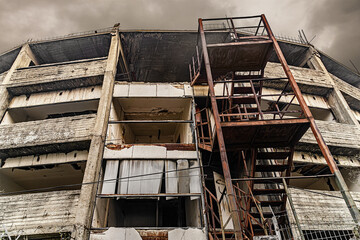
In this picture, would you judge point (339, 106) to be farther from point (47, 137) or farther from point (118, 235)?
point (47, 137)

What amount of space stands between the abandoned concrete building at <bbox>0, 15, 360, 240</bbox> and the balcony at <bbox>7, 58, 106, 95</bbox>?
0.07 m

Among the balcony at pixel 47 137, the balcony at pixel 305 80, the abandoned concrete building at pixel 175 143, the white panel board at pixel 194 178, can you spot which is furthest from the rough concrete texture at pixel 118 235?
the balcony at pixel 305 80

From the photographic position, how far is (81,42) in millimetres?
14219

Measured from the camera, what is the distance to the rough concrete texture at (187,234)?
7.45 metres

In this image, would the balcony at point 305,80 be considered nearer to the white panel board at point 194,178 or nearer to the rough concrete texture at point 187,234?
the white panel board at point 194,178

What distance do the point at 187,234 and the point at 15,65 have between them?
45.1ft

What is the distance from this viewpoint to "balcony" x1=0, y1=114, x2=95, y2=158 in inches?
383

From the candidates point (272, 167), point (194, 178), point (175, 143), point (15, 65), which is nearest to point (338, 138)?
point (272, 167)

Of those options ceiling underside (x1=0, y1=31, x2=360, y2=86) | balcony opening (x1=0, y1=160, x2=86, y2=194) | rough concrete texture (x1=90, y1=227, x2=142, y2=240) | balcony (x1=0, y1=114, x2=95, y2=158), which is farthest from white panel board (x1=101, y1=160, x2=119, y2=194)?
ceiling underside (x1=0, y1=31, x2=360, y2=86)

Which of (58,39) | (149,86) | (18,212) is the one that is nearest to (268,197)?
(149,86)

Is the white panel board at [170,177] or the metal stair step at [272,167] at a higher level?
the white panel board at [170,177]

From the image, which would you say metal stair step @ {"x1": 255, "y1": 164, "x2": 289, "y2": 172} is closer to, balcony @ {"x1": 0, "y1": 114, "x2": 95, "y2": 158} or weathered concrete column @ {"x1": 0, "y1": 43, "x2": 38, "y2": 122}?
balcony @ {"x1": 0, "y1": 114, "x2": 95, "y2": 158}

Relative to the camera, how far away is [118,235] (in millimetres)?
7359

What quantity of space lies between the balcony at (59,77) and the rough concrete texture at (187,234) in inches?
342
